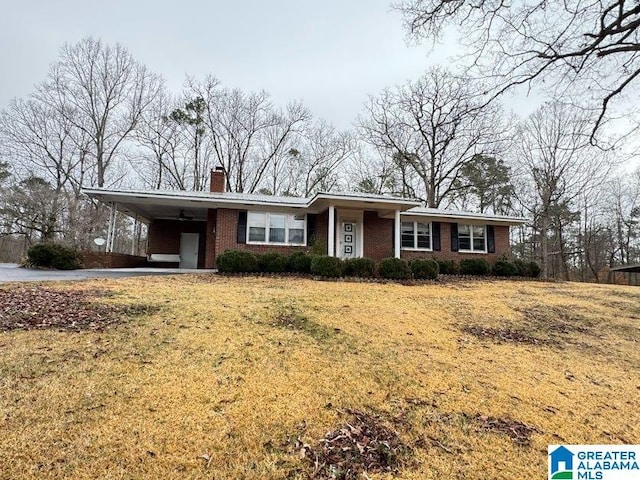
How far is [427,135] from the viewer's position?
24422 millimetres

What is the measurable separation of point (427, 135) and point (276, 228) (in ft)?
50.7

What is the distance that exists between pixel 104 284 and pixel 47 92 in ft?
67.2

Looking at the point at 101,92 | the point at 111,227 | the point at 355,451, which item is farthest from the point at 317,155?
the point at 355,451

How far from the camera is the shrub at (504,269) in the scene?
15172 millimetres

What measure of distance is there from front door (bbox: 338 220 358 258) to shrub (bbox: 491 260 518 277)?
20.7 feet

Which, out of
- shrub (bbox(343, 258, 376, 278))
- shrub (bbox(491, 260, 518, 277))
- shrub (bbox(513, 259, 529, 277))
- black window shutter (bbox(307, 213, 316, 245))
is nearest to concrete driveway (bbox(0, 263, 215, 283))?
black window shutter (bbox(307, 213, 316, 245))

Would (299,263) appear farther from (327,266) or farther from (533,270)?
(533,270)

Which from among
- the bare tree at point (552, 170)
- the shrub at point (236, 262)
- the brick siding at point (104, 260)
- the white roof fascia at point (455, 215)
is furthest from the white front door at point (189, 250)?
the bare tree at point (552, 170)

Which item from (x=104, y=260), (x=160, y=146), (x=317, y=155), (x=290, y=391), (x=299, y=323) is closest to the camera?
(x=290, y=391)

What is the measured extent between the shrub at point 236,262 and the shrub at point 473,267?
9012 millimetres

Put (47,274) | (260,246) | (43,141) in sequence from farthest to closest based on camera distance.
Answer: (43,141) < (260,246) < (47,274)

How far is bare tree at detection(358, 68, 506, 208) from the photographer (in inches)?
894

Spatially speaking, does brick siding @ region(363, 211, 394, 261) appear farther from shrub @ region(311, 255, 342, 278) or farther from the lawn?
the lawn

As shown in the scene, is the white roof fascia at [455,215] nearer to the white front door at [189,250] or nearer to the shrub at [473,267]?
the shrub at [473,267]
